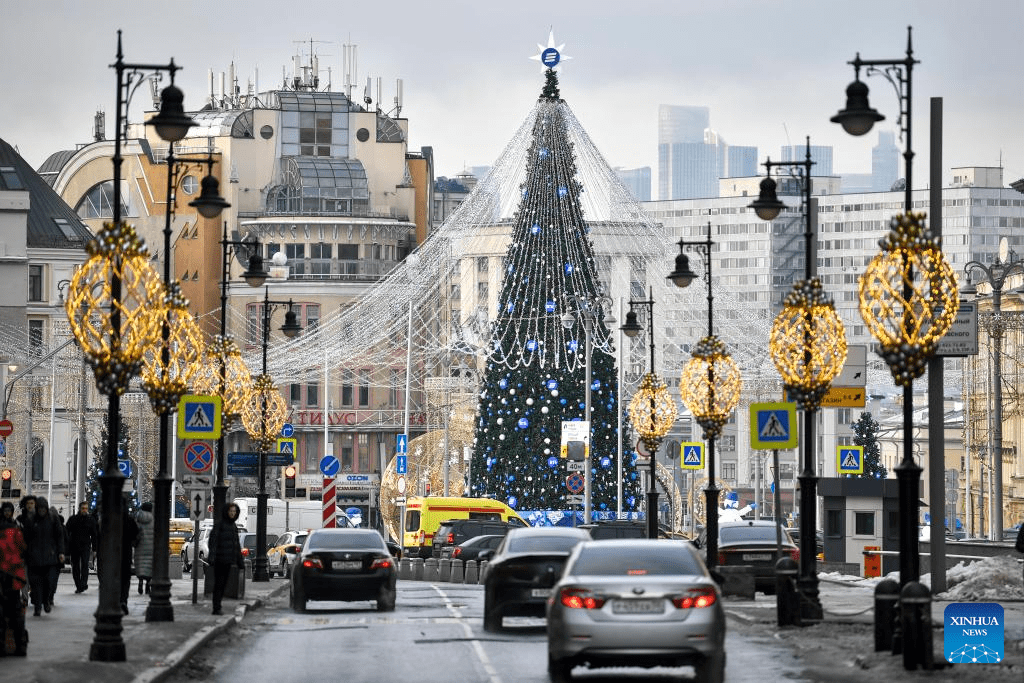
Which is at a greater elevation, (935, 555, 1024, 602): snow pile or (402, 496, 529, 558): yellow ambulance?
(935, 555, 1024, 602): snow pile

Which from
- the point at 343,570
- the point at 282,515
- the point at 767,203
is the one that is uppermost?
the point at 767,203

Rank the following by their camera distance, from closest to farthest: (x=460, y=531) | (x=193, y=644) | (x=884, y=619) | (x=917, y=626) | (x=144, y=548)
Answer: (x=917, y=626) → (x=884, y=619) → (x=193, y=644) → (x=144, y=548) → (x=460, y=531)

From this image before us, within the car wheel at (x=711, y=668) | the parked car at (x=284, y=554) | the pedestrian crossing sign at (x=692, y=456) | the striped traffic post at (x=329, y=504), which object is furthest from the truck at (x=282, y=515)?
the car wheel at (x=711, y=668)

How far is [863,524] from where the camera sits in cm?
4894

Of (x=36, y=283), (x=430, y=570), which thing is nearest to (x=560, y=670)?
(x=430, y=570)

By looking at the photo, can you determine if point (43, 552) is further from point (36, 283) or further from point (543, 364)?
point (36, 283)

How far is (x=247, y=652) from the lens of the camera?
84.6 feet

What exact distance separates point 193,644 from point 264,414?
25448 millimetres

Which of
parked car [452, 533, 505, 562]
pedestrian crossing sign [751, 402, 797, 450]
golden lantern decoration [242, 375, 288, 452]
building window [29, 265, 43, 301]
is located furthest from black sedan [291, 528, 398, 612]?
building window [29, 265, 43, 301]

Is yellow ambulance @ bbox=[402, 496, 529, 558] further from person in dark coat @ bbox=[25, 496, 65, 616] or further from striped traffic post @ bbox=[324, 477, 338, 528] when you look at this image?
person in dark coat @ bbox=[25, 496, 65, 616]

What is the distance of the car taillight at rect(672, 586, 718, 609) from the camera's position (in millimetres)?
19891

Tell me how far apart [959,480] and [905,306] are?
4389 inches

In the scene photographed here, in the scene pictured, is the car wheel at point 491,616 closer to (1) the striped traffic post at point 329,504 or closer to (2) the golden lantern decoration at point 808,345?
(2) the golden lantern decoration at point 808,345

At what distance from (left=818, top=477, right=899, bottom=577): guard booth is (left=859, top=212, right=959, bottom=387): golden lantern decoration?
22.7 m
